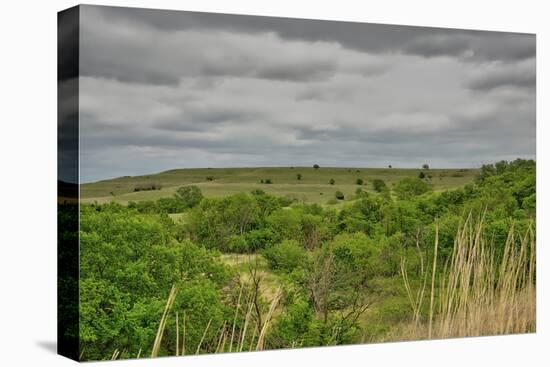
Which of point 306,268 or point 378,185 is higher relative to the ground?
point 378,185

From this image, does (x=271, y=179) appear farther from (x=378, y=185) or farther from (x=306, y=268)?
(x=378, y=185)

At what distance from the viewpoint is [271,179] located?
8992mm

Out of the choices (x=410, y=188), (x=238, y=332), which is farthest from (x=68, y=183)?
(x=410, y=188)

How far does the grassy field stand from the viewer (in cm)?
844

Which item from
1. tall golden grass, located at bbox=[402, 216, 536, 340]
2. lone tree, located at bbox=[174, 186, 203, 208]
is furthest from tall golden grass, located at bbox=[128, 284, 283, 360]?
tall golden grass, located at bbox=[402, 216, 536, 340]

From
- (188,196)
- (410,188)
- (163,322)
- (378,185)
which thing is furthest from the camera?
(410,188)

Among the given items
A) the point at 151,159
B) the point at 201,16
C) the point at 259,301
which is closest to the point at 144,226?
the point at 151,159

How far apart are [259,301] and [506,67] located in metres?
3.38

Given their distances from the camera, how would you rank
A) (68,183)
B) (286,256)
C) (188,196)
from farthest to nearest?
(286,256)
(188,196)
(68,183)

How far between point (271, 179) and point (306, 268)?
87 cm

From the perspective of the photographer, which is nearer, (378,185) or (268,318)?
(268,318)

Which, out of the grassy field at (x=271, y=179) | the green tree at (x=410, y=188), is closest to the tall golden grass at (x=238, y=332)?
the grassy field at (x=271, y=179)

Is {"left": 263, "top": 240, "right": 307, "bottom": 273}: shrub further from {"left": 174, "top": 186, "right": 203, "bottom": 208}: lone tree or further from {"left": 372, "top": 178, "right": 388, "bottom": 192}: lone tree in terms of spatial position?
{"left": 372, "top": 178, "right": 388, "bottom": 192}: lone tree

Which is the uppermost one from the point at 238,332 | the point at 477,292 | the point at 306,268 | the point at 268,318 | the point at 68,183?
the point at 68,183
